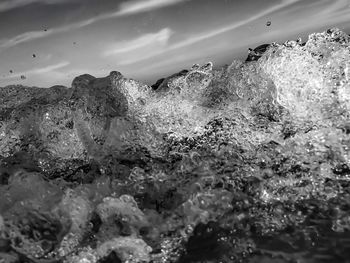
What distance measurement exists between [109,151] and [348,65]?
404cm

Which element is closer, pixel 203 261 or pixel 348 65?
pixel 203 261

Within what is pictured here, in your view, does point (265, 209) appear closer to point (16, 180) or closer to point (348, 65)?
point (16, 180)

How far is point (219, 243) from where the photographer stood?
3.64 meters

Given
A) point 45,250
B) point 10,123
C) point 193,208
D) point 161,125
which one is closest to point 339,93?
point 161,125

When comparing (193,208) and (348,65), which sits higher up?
(348,65)

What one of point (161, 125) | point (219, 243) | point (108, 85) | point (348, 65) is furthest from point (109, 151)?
point (348, 65)

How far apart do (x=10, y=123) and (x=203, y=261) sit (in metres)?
5.26

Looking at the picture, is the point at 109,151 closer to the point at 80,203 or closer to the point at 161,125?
the point at 161,125

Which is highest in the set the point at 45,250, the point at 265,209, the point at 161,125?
the point at 161,125

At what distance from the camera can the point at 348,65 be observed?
6.62 metres

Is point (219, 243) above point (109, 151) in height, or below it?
below

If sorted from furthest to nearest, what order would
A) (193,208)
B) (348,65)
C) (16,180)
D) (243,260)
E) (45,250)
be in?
1. (348,65)
2. (16,180)
3. (193,208)
4. (45,250)
5. (243,260)

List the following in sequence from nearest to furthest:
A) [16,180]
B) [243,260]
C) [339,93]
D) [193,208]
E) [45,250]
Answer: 1. [243,260]
2. [45,250]
3. [193,208]
4. [16,180]
5. [339,93]

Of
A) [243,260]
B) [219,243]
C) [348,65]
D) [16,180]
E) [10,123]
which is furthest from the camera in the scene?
[10,123]
